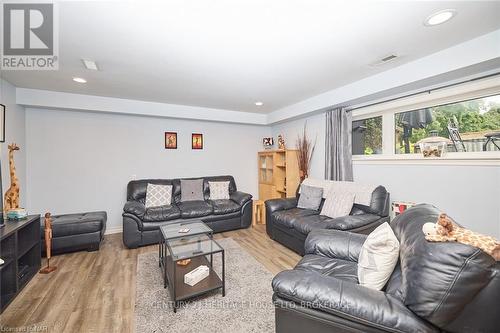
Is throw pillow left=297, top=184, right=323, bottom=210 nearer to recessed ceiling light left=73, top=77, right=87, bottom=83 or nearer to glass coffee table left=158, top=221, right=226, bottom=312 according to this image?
glass coffee table left=158, top=221, right=226, bottom=312

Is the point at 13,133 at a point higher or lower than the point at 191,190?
higher

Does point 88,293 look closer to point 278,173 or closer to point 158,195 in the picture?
point 158,195

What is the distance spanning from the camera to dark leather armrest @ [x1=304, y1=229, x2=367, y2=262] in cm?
182

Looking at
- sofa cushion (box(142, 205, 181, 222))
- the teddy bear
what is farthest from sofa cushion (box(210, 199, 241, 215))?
the teddy bear

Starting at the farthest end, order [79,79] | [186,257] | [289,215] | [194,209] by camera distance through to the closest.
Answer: [194,209] → [289,215] → [79,79] → [186,257]

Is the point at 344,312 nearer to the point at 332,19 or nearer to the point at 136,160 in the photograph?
the point at 332,19

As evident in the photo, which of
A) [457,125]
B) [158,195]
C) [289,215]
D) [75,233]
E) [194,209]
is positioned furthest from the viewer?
[158,195]

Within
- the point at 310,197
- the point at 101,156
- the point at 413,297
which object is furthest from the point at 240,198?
the point at 413,297

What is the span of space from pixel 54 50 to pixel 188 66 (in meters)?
1.25

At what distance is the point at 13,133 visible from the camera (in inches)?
119

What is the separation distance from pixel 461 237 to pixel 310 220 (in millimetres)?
1956

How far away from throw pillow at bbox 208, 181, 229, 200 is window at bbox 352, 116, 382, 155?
2454 millimetres

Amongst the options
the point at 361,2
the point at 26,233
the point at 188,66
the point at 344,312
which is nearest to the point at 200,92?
the point at 188,66

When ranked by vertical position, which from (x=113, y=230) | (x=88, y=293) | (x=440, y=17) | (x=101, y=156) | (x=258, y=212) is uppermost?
(x=440, y=17)
